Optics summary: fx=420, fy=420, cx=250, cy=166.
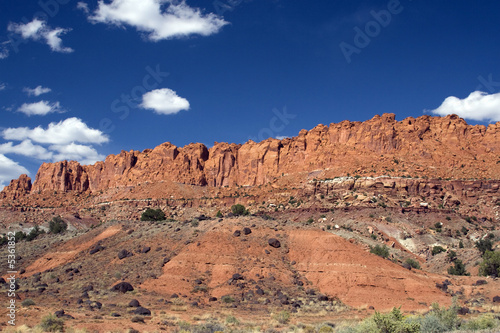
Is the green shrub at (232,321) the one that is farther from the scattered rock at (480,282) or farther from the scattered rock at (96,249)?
the scattered rock at (96,249)

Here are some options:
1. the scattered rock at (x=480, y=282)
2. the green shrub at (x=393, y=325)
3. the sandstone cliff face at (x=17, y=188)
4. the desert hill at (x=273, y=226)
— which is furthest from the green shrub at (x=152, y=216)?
the sandstone cliff face at (x=17, y=188)

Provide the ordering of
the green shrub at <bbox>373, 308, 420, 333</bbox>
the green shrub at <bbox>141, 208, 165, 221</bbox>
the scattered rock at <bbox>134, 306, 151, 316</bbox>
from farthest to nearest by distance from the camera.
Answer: the green shrub at <bbox>141, 208, 165, 221</bbox>
the scattered rock at <bbox>134, 306, 151, 316</bbox>
the green shrub at <bbox>373, 308, 420, 333</bbox>

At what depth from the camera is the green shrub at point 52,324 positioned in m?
19.2

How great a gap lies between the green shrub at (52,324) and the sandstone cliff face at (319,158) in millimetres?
79853

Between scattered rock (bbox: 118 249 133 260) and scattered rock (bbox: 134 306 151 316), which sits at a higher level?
scattered rock (bbox: 118 249 133 260)

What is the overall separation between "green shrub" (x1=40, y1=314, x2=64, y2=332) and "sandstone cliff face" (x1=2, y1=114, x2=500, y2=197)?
262ft

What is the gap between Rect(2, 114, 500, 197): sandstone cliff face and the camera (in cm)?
9669

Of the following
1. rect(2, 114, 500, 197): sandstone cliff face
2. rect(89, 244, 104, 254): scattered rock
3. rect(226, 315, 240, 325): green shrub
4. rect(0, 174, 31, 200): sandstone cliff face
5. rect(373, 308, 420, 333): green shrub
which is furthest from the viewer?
rect(0, 174, 31, 200): sandstone cliff face

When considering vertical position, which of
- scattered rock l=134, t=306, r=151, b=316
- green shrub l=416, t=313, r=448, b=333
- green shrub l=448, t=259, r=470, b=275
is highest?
green shrub l=448, t=259, r=470, b=275

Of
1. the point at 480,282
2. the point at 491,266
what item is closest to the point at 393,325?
the point at 480,282

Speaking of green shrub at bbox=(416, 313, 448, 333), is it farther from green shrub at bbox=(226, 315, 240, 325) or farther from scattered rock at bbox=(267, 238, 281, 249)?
scattered rock at bbox=(267, 238, 281, 249)

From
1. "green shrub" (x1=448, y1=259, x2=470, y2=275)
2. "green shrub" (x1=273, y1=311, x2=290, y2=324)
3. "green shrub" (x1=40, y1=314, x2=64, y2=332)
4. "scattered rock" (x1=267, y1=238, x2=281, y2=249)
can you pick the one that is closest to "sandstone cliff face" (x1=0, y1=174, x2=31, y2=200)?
"scattered rock" (x1=267, y1=238, x2=281, y2=249)

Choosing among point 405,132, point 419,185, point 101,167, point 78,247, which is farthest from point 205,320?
point 101,167

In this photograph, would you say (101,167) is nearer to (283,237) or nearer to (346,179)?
(346,179)
